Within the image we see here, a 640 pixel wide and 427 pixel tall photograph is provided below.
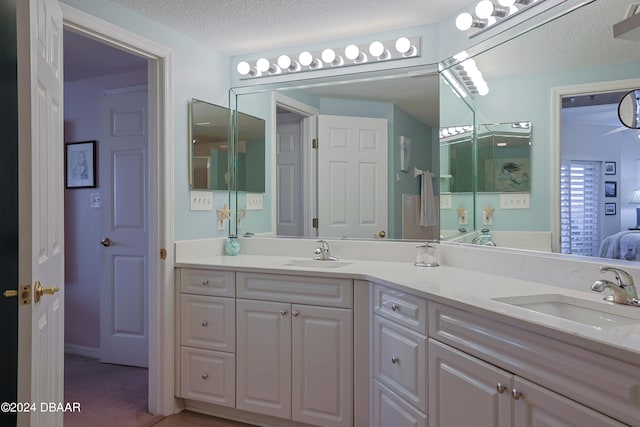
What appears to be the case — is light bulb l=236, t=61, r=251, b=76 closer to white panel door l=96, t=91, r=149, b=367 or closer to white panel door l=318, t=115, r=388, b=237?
white panel door l=318, t=115, r=388, b=237

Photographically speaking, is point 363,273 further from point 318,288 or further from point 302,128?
point 302,128

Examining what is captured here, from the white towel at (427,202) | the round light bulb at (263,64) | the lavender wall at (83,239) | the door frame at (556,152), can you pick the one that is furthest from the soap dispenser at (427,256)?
the lavender wall at (83,239)

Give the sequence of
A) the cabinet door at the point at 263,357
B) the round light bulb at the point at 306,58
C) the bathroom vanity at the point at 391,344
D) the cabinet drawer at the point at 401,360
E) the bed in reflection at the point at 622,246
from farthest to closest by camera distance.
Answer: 1. the round light bulb at the point at 306,58
2. the cabinet door at the point at 263,357
3. the cabinet drawer at the point at 401,360
4. the bed in reflection at the point at 622,246
5. the bathroom vanity at the point at 391,344

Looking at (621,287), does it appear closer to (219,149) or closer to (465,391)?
(465,391)

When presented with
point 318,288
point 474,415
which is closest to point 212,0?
point 318,288

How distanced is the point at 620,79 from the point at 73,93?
374cm

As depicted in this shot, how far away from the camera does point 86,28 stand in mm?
2172

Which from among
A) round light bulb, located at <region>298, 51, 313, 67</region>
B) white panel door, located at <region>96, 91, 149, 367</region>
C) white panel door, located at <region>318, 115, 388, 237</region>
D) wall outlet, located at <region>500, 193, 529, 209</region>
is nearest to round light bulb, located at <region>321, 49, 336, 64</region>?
round light bulb, located at <region>298, 51, 313, 67</region>

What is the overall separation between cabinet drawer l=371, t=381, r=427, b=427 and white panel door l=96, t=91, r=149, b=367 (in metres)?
1.96

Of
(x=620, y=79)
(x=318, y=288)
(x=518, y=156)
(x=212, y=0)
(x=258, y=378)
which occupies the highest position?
(x=212, y=0)

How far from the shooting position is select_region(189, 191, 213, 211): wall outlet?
284 centimetres

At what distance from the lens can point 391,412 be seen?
1993 mm

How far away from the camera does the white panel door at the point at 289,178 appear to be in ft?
9.84

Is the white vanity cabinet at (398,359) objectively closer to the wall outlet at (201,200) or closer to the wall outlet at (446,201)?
the wall outlet at (446,201)
